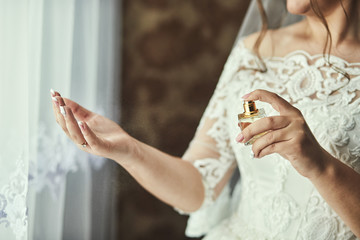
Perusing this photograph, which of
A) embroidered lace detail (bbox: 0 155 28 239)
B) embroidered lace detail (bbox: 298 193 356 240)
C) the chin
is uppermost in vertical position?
the chin

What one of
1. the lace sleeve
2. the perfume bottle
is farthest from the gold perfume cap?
the lace sleeve

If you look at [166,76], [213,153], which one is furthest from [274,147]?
[166,76]

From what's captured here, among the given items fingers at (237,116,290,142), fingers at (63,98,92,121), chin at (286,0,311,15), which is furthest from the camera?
chin at (286,0,311,15)

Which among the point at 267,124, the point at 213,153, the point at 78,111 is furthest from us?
the point at 213,153

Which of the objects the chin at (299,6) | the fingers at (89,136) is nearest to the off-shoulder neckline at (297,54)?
the chin at (299,6)

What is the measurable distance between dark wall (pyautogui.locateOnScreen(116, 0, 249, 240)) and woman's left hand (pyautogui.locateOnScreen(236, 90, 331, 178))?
42.1 inches

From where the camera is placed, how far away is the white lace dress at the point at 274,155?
0.78m

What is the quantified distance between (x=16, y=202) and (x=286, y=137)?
0.46m

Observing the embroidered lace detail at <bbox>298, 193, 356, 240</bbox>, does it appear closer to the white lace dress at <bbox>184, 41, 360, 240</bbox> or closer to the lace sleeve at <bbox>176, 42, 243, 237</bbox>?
the white lace dress at <bbox>184, 41, 360, 240</bbox>

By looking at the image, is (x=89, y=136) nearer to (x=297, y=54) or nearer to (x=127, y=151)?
(x=127, y=151)

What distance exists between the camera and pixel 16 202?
2.05ft

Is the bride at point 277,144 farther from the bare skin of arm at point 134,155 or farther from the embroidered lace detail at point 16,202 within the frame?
the embroidered lace detail at point 16,202

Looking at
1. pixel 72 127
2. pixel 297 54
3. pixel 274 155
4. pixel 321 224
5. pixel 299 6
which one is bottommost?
pixel 321 224

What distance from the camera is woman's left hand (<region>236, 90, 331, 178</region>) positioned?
1.85 ft
